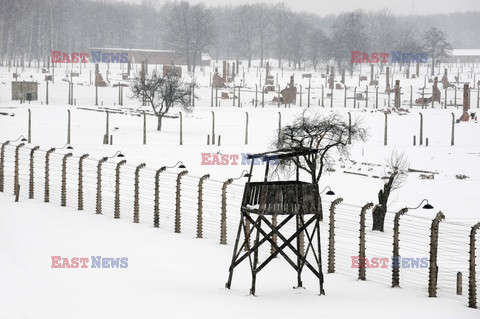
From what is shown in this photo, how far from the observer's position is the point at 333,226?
20.5 m

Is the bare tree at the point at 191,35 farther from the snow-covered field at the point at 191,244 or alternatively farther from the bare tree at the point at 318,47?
the snow-covered field at the point at 191,244

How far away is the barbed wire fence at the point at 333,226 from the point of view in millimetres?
19656

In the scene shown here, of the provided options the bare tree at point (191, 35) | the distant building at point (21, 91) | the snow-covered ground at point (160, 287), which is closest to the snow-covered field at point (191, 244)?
the snow-covered ground at point (160, 287)

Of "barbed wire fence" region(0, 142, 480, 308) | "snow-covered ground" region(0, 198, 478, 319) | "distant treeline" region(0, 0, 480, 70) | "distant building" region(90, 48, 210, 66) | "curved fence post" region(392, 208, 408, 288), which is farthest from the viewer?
"distant building" region(90, 48, 210, 66)

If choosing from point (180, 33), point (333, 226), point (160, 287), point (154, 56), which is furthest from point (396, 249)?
point (154, 56)

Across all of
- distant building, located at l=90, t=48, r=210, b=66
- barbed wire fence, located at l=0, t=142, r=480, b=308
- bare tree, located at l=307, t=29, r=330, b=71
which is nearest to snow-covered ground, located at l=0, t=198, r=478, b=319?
barbed wire fence, located at l=0, t=142, r=480, b=308

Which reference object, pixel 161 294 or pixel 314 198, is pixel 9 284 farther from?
pixel 314 198

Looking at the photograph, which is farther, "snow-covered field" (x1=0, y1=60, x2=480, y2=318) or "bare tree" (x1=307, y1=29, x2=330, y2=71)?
"bare tree" (x1=307, y1=29, x2=330, y2=71)

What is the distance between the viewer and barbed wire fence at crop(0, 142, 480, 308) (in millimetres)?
19656

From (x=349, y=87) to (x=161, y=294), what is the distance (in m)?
81.7

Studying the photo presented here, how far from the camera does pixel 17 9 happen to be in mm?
121938

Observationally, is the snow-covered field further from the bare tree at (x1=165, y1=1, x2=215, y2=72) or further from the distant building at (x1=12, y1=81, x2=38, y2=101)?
the bare tree at (x1=165, y1=1, x2=215, y2=72)

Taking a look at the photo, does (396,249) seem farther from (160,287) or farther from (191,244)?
(191,244)

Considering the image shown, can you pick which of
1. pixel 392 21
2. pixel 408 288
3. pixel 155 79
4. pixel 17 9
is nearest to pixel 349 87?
pixel 155 79
